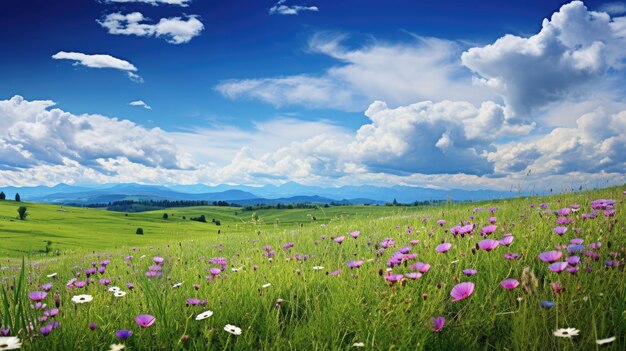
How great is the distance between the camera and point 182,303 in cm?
420

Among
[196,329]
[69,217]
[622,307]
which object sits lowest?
[69,217]

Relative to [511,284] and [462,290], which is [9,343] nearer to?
[462,290]

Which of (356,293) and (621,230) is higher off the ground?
(621,230)

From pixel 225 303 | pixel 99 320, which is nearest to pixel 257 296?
pixel 225 303

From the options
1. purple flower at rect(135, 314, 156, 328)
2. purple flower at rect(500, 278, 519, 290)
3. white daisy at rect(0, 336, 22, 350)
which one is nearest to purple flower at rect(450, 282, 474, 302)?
purple flower at rect(500, 278, 519, 290)

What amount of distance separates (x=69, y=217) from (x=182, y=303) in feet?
536

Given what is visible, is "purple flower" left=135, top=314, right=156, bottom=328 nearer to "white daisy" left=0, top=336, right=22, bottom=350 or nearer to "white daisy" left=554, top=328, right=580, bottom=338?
"white daisy" left=0, top=336, right=22, bottom=350

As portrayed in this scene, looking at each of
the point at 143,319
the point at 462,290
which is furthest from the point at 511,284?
the point at 143,319

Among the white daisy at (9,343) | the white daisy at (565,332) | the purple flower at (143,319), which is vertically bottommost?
the purple flower at (143,319)

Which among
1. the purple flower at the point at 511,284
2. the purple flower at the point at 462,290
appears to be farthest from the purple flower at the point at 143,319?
the purple flower at the point at 511,284

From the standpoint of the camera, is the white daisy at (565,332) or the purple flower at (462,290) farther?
the purple flower at (462,290)

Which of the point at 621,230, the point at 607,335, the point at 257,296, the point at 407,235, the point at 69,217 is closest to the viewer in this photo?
the point at 607,335

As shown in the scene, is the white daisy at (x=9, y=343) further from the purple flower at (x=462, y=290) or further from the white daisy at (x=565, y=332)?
the white daisy at (x=565, y=332)

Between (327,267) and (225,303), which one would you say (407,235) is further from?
(225,303)
